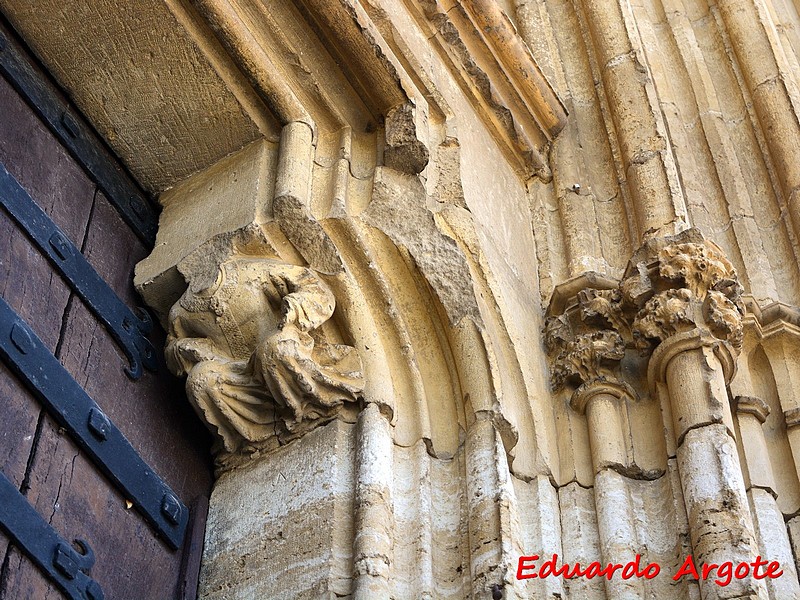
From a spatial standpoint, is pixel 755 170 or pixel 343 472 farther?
pixel 755 170

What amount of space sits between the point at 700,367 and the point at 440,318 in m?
0.56

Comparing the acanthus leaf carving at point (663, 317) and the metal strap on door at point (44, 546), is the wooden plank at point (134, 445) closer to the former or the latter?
the metal strap on door at point (44, 546)

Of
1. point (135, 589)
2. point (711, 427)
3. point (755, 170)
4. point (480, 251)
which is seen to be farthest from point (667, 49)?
point (135, 589)

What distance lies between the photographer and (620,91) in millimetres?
3994

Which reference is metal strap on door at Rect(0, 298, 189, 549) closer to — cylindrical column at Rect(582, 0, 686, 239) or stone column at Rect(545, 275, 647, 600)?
stone column at Rect(545, 275, 647, 600)

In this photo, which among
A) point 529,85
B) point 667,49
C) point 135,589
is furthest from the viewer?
point 667,49

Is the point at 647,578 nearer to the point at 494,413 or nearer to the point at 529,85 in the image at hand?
the point at 494,413

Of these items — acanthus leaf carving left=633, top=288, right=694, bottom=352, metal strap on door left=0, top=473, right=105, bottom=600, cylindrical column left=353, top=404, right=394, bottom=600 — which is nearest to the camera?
metal strap on door left=0, top=473, right=105, bottom=600

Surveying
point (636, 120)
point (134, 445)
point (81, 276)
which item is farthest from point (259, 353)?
point (636, 120)

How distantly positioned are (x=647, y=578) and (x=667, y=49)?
2.32m

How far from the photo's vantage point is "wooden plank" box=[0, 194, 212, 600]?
2.39 metres

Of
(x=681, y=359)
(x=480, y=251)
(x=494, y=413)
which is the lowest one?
(x=494, y=413)

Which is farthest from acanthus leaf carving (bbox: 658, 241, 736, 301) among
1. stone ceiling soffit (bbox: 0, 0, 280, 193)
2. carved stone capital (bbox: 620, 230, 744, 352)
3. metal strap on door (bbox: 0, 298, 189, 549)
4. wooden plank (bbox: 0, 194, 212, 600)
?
metal strap on door (bbox: 0, 298, 189, 549)

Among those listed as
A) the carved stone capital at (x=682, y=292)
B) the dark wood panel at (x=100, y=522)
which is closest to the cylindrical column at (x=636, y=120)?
the carved stone capital at (x=682, y=292)
